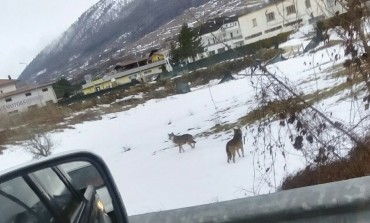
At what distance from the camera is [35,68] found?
32.2ft

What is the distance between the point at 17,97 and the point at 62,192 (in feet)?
33.2

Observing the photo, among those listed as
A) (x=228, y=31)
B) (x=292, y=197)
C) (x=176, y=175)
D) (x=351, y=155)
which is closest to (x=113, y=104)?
(x=176, y=175)

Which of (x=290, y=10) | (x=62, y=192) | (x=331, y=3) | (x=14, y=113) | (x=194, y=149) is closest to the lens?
(x=62, y=192)

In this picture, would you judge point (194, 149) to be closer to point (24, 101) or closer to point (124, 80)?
point (24, 101)

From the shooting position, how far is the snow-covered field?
4.26 m

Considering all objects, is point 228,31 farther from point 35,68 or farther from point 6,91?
point 6,91

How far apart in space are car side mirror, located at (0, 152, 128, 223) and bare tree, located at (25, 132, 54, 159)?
6.59 meters

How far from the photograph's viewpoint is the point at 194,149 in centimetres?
790

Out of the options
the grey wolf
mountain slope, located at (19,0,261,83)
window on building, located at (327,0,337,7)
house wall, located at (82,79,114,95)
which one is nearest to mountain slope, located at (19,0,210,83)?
mountain slope, located at (19,0,261,83)

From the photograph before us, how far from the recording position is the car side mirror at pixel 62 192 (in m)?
1.16

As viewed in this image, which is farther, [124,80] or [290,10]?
[124,80]

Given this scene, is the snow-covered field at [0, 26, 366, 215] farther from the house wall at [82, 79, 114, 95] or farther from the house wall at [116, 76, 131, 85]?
the house wall at [116, 76, 131, 85]

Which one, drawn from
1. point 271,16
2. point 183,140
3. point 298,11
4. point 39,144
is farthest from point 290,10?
point 39,144

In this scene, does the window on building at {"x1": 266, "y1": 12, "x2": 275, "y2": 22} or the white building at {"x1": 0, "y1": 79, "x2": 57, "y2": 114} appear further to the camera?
the white building at {"x1": 0, "y1": 79, "x2": 57, "y2": 114}
